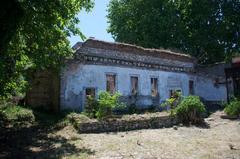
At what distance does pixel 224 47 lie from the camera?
1384 inches

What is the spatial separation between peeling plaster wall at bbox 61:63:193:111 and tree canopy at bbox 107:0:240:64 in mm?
9938

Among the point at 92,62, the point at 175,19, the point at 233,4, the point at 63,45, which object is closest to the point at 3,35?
the point at 63,45

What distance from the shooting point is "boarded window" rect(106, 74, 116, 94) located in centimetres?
2197

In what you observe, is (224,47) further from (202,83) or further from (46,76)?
(46,76)

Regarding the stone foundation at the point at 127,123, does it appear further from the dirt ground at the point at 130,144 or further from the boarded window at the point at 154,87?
the boarded window at the point at 154,87

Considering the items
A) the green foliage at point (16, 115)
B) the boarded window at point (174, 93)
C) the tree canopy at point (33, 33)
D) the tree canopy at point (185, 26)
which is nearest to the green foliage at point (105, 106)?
the tree canopy at point (33, 33)

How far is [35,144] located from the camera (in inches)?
522

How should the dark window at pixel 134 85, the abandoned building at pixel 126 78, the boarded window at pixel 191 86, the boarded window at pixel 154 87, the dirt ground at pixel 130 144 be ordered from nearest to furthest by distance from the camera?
1. the dirt ground at pixel 130 144
2. the abandoned building at pixel 126 78
3. the dark window at pixel 134 85
4. the boarded window at pixel 154 87
5. the boarded window at pixel 191 86

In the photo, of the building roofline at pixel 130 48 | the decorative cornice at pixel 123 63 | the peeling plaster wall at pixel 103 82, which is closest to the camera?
the peeling plaster wall at pixel 103 82

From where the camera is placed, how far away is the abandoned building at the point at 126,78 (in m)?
20.1

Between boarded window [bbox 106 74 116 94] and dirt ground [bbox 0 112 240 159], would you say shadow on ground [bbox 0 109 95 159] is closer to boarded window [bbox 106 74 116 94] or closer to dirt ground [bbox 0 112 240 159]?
dirt ground [bbox 0 112 240 159]

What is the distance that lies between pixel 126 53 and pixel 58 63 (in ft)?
20.9

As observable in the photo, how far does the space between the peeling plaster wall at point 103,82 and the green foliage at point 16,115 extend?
1.97 m

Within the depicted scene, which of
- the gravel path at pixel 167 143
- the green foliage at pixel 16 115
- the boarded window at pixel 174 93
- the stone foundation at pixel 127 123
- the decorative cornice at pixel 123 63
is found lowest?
the gravel path at pixel 167 143
